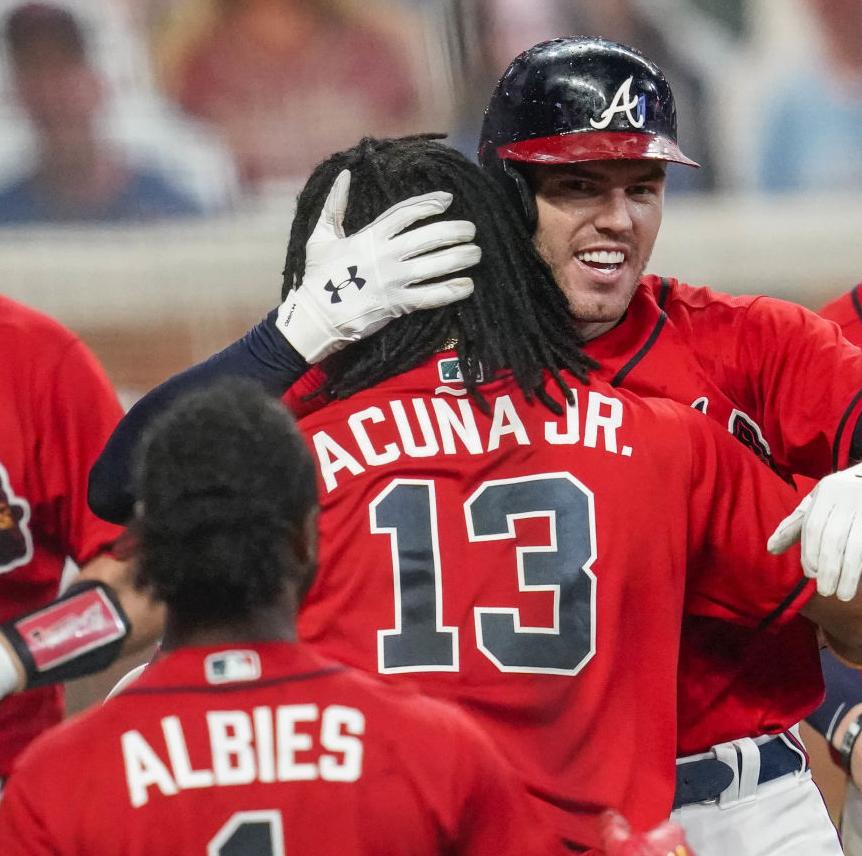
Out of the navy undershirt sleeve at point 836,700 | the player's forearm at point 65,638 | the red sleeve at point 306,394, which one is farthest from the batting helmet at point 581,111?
the navy undershirt sleeve at point 836,700

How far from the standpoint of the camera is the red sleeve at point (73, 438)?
241cm

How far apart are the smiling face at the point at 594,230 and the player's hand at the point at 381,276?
20 cm

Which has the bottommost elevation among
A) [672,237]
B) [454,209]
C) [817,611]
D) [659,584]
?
[672,237]

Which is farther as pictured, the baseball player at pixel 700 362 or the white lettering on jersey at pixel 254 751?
the baseball player at pixel 700 362

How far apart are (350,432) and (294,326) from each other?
0.22m

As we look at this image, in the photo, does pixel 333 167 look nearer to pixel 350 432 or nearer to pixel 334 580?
pixel 350 432

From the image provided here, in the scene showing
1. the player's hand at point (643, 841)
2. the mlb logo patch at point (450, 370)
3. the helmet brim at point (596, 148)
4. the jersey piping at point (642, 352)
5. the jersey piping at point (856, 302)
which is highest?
the helmet brim at point (596, 148)

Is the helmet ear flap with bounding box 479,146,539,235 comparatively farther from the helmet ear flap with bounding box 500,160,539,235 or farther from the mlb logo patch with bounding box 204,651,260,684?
the mlb logo patch with bounding box 204,651,260,684

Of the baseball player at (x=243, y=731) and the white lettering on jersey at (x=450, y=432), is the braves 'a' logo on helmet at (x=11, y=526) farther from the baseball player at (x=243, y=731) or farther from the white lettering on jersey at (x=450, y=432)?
the baseball player at (x=243, y=731)

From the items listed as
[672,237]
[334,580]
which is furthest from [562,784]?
[672,237]

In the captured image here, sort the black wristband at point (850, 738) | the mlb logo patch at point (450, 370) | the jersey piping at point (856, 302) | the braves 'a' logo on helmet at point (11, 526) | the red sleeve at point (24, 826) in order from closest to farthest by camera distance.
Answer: the red sleeve at point (24, 826) → the mlb logo patch at point (450, 370) → the braves 'a' logo on helmet at point (11, 526) → the black wristband at point (850, 738) → the jersey piping at point (856, 302)

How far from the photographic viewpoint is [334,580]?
185 cm

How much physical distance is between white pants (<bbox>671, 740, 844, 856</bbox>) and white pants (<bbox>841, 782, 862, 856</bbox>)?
68cm

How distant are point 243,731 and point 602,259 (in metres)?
1.07
